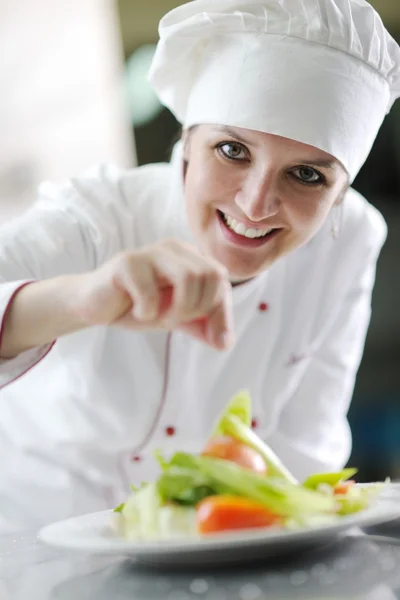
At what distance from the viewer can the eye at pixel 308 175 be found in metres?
1.12

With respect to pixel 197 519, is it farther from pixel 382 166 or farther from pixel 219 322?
pixel 382 166

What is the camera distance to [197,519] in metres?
0.68

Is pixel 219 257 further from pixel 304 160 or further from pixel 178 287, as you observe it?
pixel 178 287

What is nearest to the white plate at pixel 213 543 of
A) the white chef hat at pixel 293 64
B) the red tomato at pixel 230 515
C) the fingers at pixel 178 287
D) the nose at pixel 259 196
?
the red tomato at pixel 230 515

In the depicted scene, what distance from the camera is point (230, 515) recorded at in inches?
26.0

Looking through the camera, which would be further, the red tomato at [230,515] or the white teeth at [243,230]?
the white teeth at [243,230]

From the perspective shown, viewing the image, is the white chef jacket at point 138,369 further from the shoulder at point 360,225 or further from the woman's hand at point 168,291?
the woman's hand at point 168,291

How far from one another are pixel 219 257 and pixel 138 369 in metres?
0.25

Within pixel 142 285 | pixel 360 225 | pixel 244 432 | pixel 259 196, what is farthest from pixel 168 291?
pixel 360 225

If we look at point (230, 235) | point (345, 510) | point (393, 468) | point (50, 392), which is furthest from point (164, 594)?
point (393, 468)

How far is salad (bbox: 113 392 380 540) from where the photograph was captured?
2.18 feet

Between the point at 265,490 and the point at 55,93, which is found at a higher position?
the point at 265,490

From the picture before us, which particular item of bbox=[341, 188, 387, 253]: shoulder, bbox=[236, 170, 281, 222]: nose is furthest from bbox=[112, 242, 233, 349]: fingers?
bbox=[341, 188, 387, 253]: shoulder

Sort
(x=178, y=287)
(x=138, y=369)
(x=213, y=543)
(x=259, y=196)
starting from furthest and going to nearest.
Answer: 1. (x=138, y=369)
2. (x=259, y=196)
3. (x=178, y=287)
4. (x=213, y=543)
